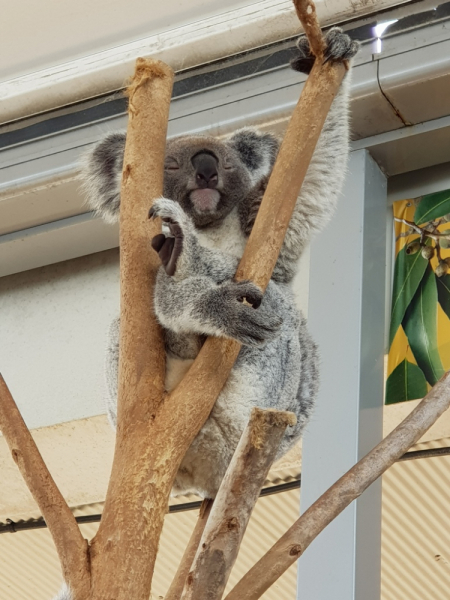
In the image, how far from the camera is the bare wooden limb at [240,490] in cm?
141

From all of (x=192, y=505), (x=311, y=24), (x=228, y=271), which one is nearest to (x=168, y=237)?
(x=228, y=271)

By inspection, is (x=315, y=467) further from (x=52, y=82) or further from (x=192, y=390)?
(x=52, y=82)

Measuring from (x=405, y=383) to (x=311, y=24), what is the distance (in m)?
1.62

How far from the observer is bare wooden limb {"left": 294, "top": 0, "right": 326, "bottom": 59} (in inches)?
71.0

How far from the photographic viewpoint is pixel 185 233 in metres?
2.02

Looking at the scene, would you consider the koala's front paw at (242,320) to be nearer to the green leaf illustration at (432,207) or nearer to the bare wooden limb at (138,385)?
the bare wooden limb at (138,385)

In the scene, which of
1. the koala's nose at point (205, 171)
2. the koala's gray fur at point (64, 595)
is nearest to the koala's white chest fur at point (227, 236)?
the koala's nose at point (205, 171)

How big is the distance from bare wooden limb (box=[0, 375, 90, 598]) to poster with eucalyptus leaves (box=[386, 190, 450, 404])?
180 centimetres

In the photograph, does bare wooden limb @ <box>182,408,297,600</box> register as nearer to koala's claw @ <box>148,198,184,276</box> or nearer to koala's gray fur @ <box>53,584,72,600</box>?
koala's gray fur @ <box>53,584,72,600</box>

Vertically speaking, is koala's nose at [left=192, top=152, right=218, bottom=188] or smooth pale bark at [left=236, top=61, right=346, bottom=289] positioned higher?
koala's nose at [left=192, top=152, right=218, bottom=188]

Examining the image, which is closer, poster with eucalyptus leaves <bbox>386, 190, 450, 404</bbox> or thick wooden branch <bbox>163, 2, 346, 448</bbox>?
thick wooden branch <bbox>163, 2, 346, 448</bbox>

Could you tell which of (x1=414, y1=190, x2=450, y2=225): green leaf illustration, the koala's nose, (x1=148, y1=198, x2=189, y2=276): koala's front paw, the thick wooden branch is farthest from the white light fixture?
(x1=148, y1=198, x2=189, y2=276): koala's front paw

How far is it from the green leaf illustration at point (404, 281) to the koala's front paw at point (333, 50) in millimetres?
1247

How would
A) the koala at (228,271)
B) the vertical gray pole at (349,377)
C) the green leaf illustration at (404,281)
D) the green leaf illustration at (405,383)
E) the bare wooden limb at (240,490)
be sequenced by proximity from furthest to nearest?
the green leaf illustration at (404,281) → the green leaf illustration at (405,383) → the vertical gray pole at (349,377) → the koala at (228,271) → the bare wooden limb at (240,490)
